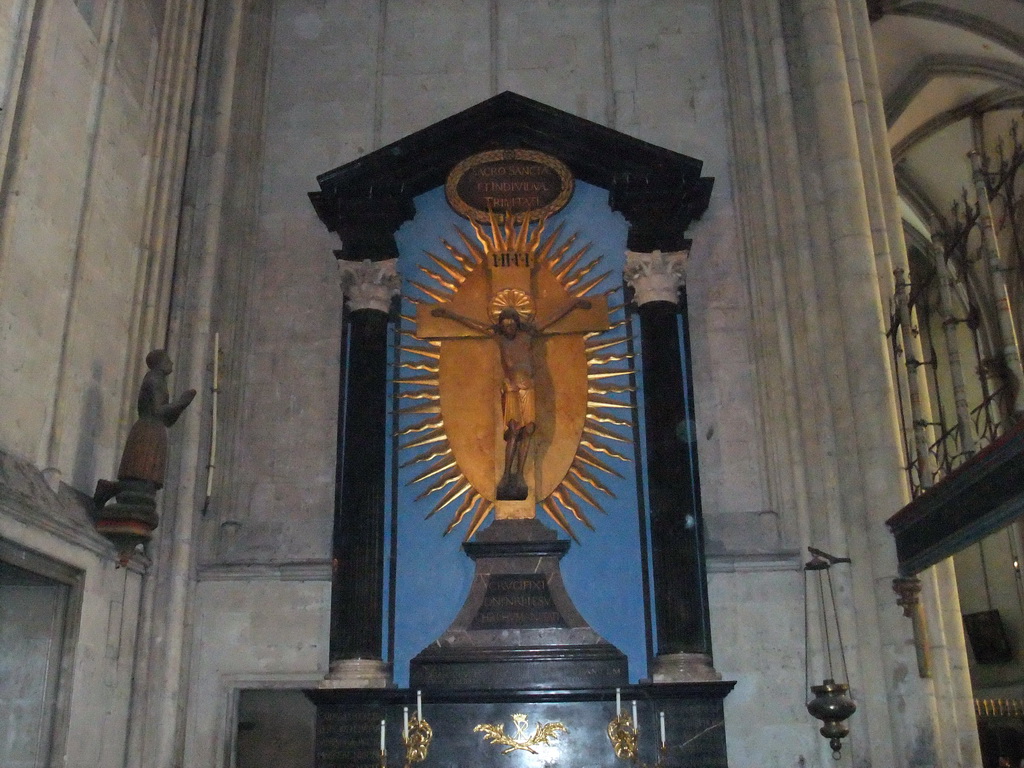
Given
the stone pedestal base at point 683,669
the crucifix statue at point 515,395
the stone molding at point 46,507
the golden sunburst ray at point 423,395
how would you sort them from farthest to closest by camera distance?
the golden sunburst ray at point 423,395
the crucifix statue at point 515,395
the stone pedestal base at point 683,669
the stone molding at point 46,507

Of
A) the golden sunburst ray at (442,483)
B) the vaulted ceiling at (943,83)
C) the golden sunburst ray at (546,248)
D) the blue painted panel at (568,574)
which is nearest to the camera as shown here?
the blue painted panel at (568,574)

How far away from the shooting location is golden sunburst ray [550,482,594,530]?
866cm

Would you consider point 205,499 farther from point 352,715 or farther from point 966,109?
point 966,109

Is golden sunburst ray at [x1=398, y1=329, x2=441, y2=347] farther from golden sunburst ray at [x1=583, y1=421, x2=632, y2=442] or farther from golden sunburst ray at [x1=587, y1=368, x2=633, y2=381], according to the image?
golden sunburst ray at [x1=583, y1=421, x2=632, y2=442]

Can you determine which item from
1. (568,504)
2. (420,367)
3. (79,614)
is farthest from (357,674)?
(420,367)

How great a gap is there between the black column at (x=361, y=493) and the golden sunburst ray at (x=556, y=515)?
1213 millimetres

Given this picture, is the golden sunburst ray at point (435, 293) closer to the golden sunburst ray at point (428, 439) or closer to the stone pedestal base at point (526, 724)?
the golden sunburst ray at point (428, 439)

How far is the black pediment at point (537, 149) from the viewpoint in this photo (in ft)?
30.2

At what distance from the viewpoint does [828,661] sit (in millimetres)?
8070

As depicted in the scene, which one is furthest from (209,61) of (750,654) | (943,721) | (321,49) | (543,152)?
(943,721)

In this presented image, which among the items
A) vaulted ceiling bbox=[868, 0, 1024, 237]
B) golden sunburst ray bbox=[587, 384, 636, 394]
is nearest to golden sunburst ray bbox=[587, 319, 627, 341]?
golden sunburst ray bbox=[587, 384, 636, 394]

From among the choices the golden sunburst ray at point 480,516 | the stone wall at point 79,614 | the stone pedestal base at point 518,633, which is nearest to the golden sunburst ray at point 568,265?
the golden sunburst ray at point 480,516

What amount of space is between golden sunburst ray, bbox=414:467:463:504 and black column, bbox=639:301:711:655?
1.44 m

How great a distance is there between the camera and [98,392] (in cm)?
786
